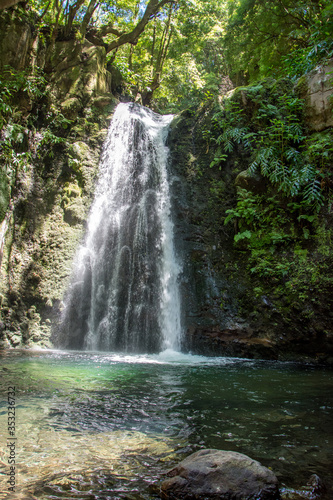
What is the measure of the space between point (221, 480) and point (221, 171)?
28.8 feet

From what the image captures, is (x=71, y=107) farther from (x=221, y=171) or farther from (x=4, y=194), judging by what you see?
(x=221, y=171)

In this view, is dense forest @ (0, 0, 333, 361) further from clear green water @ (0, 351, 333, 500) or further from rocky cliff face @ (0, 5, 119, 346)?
clear green water @ (0, 351, 333, 500)

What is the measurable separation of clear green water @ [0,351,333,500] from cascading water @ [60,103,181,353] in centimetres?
285

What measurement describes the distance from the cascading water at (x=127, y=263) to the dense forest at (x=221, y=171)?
0.50 metres

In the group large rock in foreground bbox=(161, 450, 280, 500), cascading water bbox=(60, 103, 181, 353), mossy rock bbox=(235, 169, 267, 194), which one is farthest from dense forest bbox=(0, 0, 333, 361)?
large rock in foreground bbox=(161, 450, 280, 500)

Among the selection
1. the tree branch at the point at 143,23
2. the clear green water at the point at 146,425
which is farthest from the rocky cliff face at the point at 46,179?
the clear green water at the point at 146,425

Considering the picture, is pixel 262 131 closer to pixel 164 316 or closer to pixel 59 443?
pixel 164 316

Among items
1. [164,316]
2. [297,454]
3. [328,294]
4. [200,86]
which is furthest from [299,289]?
[200,86]

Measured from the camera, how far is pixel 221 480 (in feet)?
5.21

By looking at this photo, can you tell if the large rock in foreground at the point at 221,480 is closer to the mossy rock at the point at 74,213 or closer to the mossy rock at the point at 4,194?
the mossy rock at the point at 4,194

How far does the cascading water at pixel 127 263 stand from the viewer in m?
A: 7.79

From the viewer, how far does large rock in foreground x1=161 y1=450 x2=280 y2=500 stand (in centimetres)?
154

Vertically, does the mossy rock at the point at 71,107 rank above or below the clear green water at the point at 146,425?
above

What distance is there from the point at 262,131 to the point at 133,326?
20.0 ft
